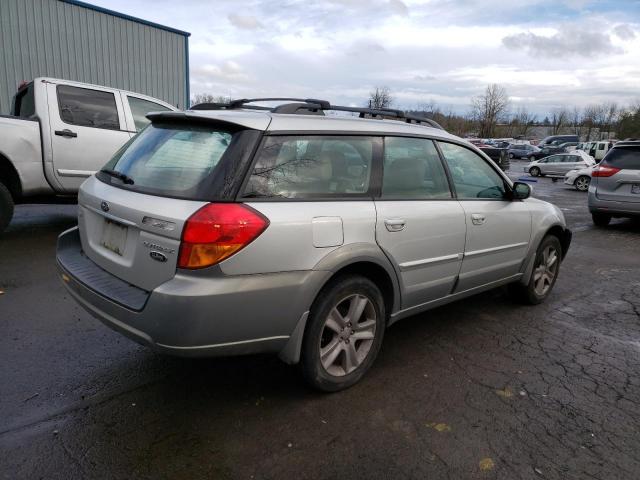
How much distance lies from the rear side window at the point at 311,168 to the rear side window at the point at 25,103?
5092mm

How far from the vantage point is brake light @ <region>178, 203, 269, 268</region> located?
2363 mm

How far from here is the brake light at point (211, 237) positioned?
7.75ft

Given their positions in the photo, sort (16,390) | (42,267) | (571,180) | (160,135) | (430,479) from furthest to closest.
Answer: (571,180), (42,267), (160,135), (16,390), (430,479)

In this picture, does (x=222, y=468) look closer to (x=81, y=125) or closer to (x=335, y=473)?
(x=335, y=473)

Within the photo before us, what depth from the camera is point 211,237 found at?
2367 mm

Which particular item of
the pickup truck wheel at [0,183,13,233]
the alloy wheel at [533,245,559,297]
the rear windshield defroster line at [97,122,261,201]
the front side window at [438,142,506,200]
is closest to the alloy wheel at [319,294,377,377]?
the rear windshield defroster line at [97,122,261,201]

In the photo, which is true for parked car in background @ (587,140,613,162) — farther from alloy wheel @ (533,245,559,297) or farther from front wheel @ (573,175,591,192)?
alloy wheel @ (533,245,559,297)

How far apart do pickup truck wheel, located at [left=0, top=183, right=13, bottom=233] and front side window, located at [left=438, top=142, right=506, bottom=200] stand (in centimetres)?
518

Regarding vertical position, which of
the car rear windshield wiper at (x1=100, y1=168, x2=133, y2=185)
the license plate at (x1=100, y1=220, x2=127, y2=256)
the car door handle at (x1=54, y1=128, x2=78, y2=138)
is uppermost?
the car door handle at (x1=54, y1=128, x2=78, y2=138)

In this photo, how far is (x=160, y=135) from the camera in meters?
3.08

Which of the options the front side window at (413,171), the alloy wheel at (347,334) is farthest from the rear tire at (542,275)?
the alloy wheel at (347,334)

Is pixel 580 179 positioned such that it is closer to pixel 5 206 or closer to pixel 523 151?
pixel 5 206

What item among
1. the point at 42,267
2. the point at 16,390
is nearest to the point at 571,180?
the point at 42,267

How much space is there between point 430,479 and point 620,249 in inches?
282
